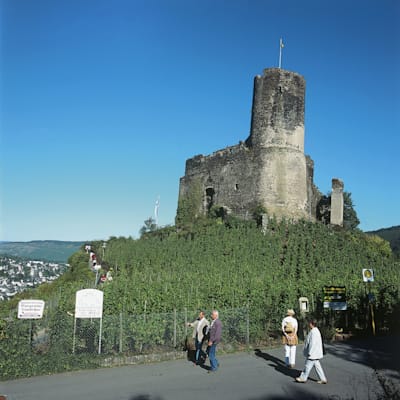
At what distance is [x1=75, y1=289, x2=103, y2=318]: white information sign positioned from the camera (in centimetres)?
1106

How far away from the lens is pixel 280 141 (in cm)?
3416

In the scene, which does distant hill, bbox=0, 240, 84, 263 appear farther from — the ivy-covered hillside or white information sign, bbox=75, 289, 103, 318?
white information sign, bbox=75, 289, 103, 318

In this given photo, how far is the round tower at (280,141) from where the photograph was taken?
33875mm

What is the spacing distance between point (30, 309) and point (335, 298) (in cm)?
937

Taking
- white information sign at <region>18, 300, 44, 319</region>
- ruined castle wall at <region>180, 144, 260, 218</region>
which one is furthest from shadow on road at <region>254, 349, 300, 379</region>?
ruined castle wall at <region>180, 144, 260, 218</region>

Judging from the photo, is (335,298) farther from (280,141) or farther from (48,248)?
(48,248)

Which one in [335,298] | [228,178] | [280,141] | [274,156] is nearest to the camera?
[335,298]

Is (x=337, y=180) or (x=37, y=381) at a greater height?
(x=337, y=180)

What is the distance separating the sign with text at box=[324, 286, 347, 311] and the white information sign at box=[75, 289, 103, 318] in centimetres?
733

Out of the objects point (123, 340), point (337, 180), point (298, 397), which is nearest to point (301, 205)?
point (337, 180)

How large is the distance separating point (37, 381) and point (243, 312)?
6.28 metres

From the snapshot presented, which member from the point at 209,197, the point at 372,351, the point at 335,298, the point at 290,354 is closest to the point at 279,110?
the point at 209,197

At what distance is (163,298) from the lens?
46.5 ft

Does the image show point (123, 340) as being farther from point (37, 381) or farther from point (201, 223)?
point (201, 223)
